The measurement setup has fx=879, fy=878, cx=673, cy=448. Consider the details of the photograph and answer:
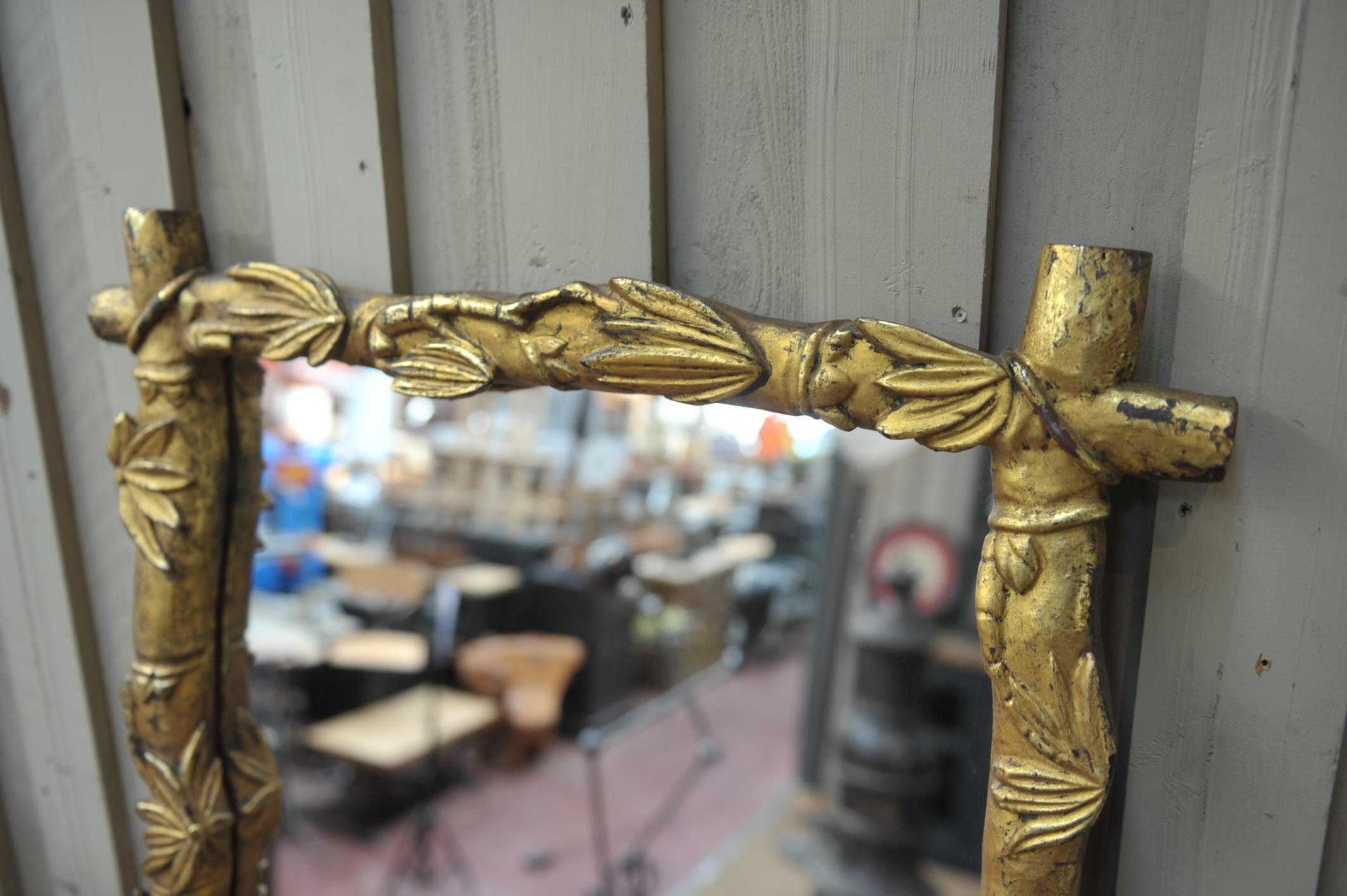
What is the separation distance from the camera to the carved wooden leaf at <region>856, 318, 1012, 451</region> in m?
0.41

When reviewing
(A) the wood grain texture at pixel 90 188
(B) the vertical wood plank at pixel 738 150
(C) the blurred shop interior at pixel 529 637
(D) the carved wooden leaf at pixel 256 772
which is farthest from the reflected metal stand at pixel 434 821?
(B) the vertical wood plank at pixel 738 150

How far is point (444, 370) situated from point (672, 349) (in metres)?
0.15

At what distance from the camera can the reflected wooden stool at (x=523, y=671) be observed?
203cm

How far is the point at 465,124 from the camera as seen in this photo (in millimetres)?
577

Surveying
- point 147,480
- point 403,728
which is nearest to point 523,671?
point 403,728

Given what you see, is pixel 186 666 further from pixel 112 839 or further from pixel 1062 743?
pixel 1062 743

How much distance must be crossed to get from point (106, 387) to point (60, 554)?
177mm

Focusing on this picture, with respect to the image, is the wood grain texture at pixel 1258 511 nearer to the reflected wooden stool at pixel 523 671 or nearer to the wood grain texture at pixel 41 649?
the wood grain texture at pixel 41 649

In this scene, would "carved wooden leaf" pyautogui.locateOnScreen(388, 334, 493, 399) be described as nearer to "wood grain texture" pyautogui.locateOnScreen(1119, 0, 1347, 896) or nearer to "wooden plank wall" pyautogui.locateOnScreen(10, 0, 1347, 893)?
"wooden plank wall" pyautogui.locateOnScreen(10, 0, 1347, 893)

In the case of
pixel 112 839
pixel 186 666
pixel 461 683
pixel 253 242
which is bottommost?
pixel 461 683

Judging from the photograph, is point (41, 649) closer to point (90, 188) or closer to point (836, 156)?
point (90, 188)

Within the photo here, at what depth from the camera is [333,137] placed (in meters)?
0.61

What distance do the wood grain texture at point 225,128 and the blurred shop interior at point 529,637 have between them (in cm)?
105

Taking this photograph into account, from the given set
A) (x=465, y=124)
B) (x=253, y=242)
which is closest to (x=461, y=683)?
(x=253, y=242)
